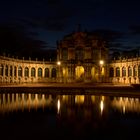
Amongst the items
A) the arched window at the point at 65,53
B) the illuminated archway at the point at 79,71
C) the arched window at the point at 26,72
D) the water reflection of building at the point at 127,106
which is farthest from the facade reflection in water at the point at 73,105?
the arched window at the point at 65,53

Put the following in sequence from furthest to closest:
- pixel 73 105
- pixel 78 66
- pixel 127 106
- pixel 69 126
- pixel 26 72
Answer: pixel 78 66
pixel 26 72
pixel 73 105
pixel 127 106
pixel 69 126

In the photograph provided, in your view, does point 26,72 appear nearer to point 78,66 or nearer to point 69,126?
point 78,66

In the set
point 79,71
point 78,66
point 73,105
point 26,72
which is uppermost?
point 78,66

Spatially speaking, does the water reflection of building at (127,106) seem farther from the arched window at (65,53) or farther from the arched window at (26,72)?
the arched window at (65,53)

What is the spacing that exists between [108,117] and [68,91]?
66.8ft

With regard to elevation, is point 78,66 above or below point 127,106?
above

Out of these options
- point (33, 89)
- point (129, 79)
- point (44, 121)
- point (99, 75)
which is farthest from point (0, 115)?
point (99, 75)

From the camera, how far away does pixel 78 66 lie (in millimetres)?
77312

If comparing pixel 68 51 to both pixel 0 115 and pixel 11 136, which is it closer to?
pixel 0 115

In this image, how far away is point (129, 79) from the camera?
223 ft

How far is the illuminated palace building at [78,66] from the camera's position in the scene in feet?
239

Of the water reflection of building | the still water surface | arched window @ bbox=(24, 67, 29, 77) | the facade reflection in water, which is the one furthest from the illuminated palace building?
the still water surface

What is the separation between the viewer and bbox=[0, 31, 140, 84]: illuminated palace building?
72.8m

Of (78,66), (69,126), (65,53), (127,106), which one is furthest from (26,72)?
(69,126)
